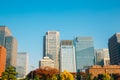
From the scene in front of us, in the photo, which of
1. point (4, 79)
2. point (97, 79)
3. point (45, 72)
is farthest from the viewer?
point (45, 72)

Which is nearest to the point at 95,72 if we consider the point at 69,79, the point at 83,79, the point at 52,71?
the point at 52,71

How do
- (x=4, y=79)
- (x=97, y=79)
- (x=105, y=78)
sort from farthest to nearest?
(x=97, y=79)
(x=105, y=78)
(x=4, y=79)

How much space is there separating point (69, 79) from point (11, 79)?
3185cm

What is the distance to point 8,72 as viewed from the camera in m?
94.2

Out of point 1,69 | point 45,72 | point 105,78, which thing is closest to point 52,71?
point 45,72

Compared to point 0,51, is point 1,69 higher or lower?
lower

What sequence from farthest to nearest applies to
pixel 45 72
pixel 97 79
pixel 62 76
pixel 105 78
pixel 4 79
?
pixel 45 72, pixel 97 79, pixel 62 76, pixel 105 78, pixel 4 79

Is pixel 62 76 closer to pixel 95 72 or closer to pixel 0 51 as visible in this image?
pixel 0 51

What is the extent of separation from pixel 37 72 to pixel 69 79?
47.0 metres

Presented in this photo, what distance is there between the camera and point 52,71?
161000mm

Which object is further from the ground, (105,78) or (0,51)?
(0,51)

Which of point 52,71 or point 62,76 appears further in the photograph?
point 52,71

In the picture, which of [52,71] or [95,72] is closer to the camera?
[52,71]

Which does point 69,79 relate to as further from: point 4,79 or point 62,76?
point 4,79
